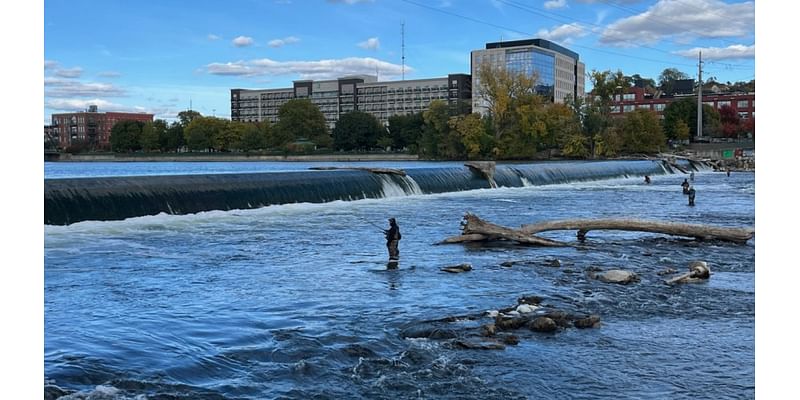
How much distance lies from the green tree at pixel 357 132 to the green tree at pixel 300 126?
5988 mm

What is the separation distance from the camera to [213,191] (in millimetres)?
23922

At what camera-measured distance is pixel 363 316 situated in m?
9.64

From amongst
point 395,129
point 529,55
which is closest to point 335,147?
point 395,129

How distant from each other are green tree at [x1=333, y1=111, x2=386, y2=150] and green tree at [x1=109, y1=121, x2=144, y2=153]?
4217 centimetres

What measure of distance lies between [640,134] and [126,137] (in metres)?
95.1

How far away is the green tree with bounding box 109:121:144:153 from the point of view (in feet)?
464

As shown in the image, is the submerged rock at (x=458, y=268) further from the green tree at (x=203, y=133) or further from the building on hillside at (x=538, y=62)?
the building on hillside at (x=538, y=62)

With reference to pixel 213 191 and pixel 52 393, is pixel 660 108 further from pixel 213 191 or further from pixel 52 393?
pixel 52 393

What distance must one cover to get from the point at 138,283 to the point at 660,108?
13507cm

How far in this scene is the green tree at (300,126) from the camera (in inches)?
5123

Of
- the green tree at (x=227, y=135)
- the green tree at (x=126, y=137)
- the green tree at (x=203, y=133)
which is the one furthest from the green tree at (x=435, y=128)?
the green tree at (x=126, y=137)

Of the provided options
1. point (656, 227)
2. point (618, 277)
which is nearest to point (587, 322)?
point (618, 277)

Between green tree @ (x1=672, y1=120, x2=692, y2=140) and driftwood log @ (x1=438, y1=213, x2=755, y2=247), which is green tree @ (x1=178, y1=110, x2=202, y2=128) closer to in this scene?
green tree @ (x1=672, y1=120, x2=692, y2=140)

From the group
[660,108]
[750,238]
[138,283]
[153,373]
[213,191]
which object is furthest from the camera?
[660,108]
